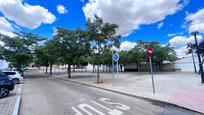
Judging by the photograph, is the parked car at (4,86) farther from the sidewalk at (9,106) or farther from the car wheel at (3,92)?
the sidewalk at (9,106)

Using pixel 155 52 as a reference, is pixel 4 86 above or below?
below

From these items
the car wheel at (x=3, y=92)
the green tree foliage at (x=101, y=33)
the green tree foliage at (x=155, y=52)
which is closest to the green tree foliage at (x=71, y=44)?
the green tree foliage at (x=101, y=33)

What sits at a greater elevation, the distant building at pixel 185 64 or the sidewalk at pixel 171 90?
the distant building at pixel 185 64

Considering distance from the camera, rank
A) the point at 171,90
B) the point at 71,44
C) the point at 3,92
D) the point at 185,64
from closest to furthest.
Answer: the point at 3,92 < the point at 171,90 < the point at 71,44 < the point at 185,64

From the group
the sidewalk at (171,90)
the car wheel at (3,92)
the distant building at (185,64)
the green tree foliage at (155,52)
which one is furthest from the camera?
the distant building at (185,64)

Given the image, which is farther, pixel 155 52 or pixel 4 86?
pixel 155 52

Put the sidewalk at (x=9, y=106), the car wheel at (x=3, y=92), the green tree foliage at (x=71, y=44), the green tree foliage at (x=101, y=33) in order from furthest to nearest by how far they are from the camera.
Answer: the green tree foliage at (x=71, y=44) → the green tree foliage at (x=101, y=33) → the car wheel at (x=3, y=92) → the sidewalk at (x=9, y=106)

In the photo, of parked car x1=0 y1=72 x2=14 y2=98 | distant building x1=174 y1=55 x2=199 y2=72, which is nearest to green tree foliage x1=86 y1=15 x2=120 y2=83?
parked car x1=0 y1=72 x2=14 y2=98

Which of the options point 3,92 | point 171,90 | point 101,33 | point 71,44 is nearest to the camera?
point 3,92

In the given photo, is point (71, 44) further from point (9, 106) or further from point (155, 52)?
point (9, 106)

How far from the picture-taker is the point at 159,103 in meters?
7.01

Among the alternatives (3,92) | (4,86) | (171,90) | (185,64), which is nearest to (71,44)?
(4,86)

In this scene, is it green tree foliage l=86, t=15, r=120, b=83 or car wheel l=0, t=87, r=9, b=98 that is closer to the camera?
car wheel l=0, t=87, r=9, b=98

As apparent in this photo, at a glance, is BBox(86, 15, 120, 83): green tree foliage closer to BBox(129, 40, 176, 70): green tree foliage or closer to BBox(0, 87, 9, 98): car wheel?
BBox(0, 87, 9, 98): car wheel
